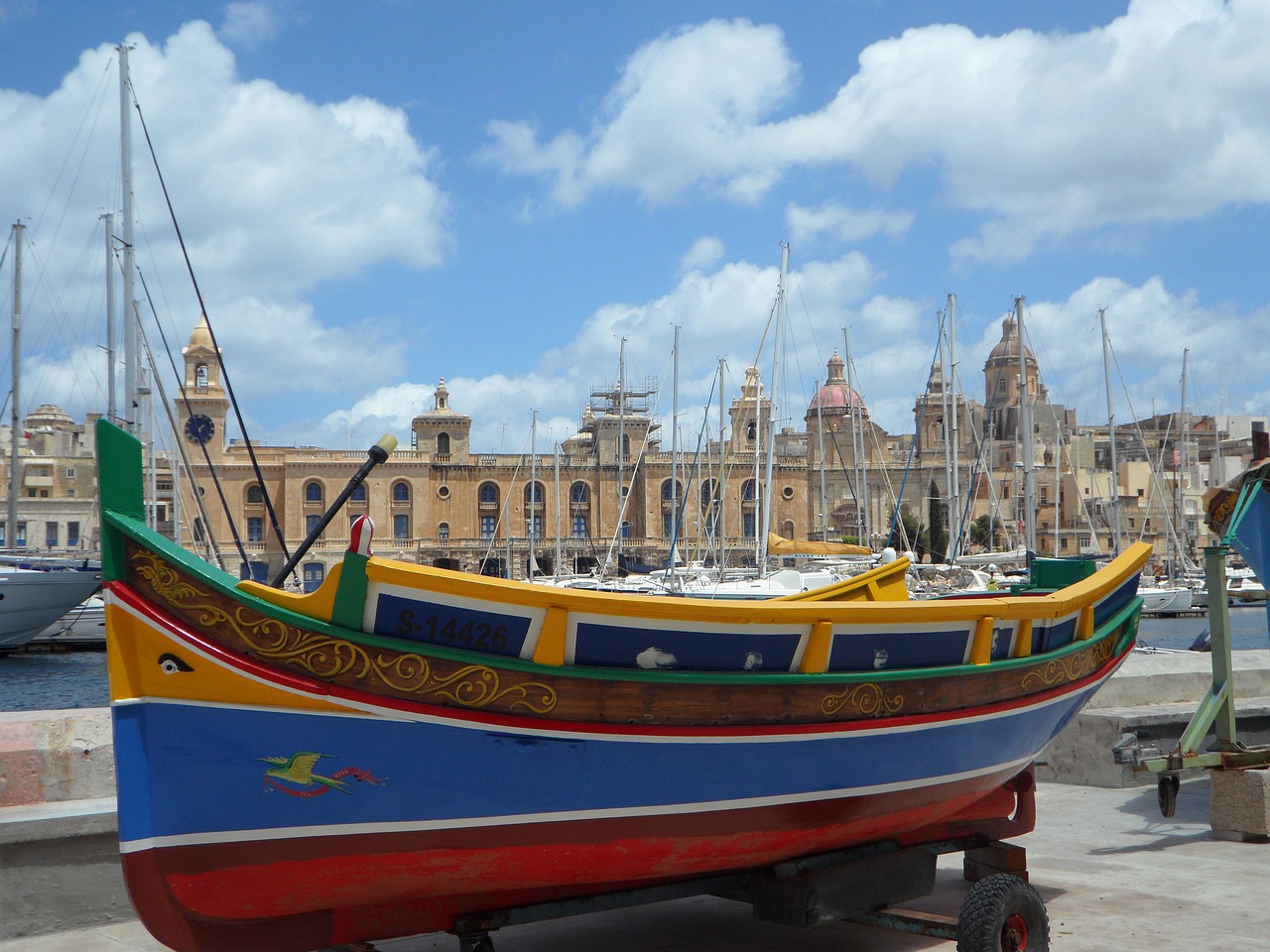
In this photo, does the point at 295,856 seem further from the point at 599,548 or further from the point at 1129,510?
the point at 1129,510

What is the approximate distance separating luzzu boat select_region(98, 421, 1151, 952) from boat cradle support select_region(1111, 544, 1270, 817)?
2.64m

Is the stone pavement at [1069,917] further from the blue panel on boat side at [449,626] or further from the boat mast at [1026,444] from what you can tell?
the boat mast at [1026,444]

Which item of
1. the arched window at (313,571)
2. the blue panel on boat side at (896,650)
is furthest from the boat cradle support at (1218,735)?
the arched window at (313,571)

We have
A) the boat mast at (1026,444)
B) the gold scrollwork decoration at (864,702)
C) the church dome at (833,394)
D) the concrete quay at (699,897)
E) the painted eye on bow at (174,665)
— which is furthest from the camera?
the church dome at (833,394)

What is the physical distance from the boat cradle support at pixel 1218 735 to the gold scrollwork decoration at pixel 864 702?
90.0 inches

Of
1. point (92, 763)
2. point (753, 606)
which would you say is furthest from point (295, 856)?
point (92, 763)

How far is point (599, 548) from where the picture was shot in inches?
2677

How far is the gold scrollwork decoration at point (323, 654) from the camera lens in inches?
136

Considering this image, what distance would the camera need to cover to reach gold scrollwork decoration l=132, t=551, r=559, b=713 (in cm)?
346

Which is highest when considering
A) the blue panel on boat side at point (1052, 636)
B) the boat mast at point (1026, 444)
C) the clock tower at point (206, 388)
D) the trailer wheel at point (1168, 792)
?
the clock tower at point (206, 388)

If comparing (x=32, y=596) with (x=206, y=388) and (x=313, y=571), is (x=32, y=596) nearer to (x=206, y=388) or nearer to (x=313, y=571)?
(x=313, y=571)

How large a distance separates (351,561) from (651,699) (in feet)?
3.54

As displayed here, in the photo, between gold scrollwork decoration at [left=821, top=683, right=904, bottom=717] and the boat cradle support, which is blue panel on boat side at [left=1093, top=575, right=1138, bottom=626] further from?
gold scrollwork decoration at [left=821, top=683, right=904, bottom=717]

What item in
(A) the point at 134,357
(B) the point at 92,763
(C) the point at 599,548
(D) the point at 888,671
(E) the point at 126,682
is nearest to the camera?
(E) the point at 126,682
